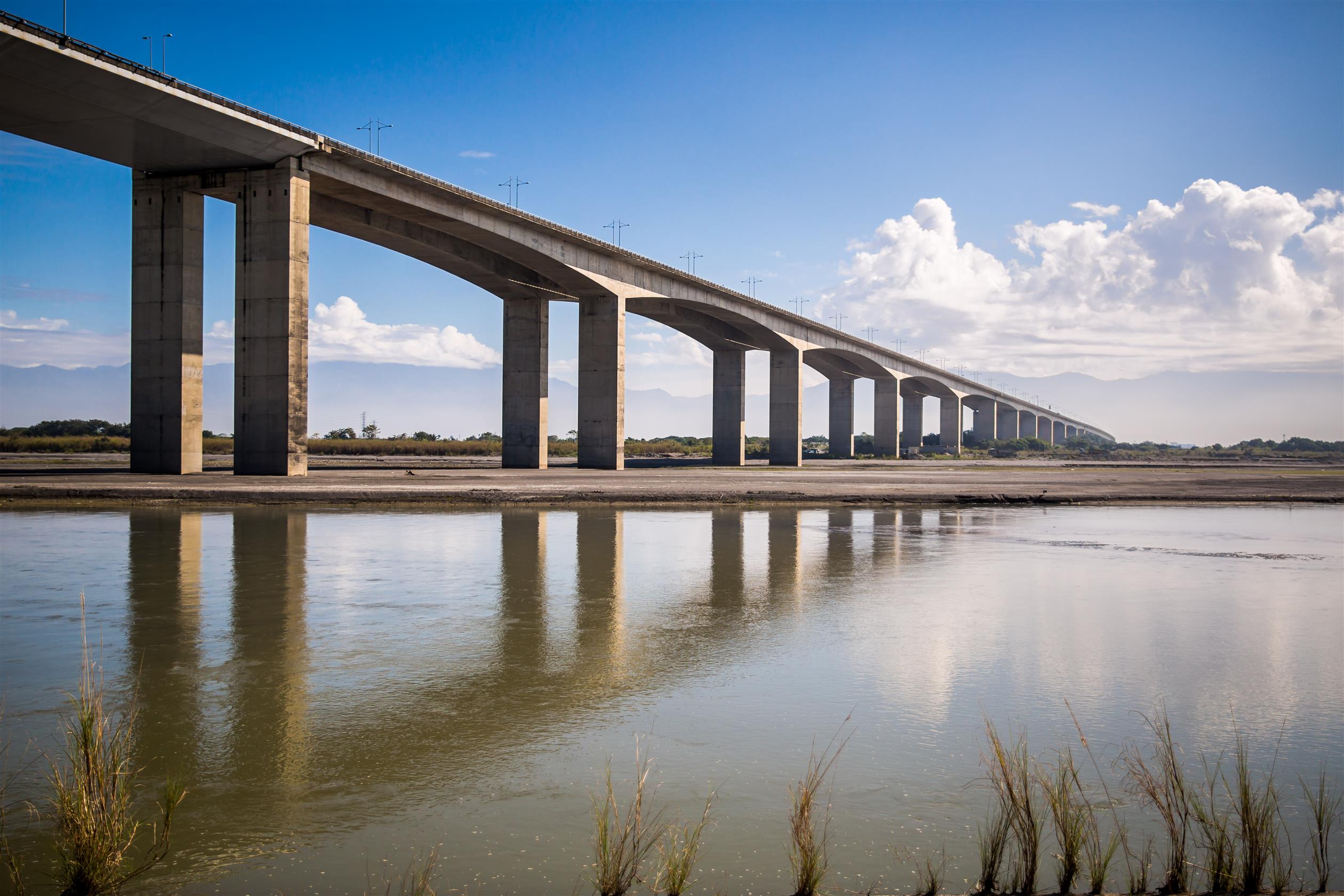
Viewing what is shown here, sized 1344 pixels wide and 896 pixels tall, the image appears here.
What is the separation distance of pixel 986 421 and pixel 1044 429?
42.4 metres

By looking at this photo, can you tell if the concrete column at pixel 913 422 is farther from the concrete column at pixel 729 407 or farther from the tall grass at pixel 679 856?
the tall grass at pixel 679 856

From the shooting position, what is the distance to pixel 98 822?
3.93m

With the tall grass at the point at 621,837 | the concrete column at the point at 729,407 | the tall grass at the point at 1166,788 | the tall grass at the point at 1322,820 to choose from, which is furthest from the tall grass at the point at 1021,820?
the concrete column at the point at 729,407

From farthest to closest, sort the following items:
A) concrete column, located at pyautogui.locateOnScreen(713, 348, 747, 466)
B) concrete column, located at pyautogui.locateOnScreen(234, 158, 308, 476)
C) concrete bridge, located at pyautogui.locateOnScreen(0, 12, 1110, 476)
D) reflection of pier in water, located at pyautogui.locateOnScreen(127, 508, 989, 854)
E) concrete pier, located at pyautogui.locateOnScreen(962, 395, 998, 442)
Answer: concrete pier, located at pyautogui.locateOnScreen(962, 395, 998, 442) < concrete column, located at pyautogui.locateOnScreen(713, 348, 747, 466) < concrete column, located at pyautogui.locateOnScreen(234, 158, 308, 476) < concrete bridge, located at pyautogui.locateOnScreen(0, 12, 1110, 476) < reflection of pier in water, located at pyautogui.locateOnScreen(127, 508, 989, 854)

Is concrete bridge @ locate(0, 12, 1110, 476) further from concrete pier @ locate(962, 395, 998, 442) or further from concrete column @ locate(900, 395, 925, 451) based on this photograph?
concrete pier @ locate(962, 395, 998, 442)

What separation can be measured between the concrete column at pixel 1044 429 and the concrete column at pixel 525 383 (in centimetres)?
13706

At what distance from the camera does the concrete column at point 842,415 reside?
9500 centimetres

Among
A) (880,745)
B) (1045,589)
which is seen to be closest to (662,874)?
(880,745)

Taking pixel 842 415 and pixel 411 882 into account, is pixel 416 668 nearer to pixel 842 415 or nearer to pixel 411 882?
pixel 411 882

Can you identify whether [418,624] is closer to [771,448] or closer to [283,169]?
[283,169]

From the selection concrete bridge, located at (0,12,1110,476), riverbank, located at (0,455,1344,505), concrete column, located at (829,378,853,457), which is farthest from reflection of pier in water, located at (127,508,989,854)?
concrete column, located at (829,378,853,457)

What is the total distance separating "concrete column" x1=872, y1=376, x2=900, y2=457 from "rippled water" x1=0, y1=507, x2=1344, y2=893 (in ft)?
266

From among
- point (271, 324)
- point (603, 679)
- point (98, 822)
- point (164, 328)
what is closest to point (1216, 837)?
point (603, 679)

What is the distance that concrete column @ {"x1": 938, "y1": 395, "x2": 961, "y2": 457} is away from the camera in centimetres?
11975
